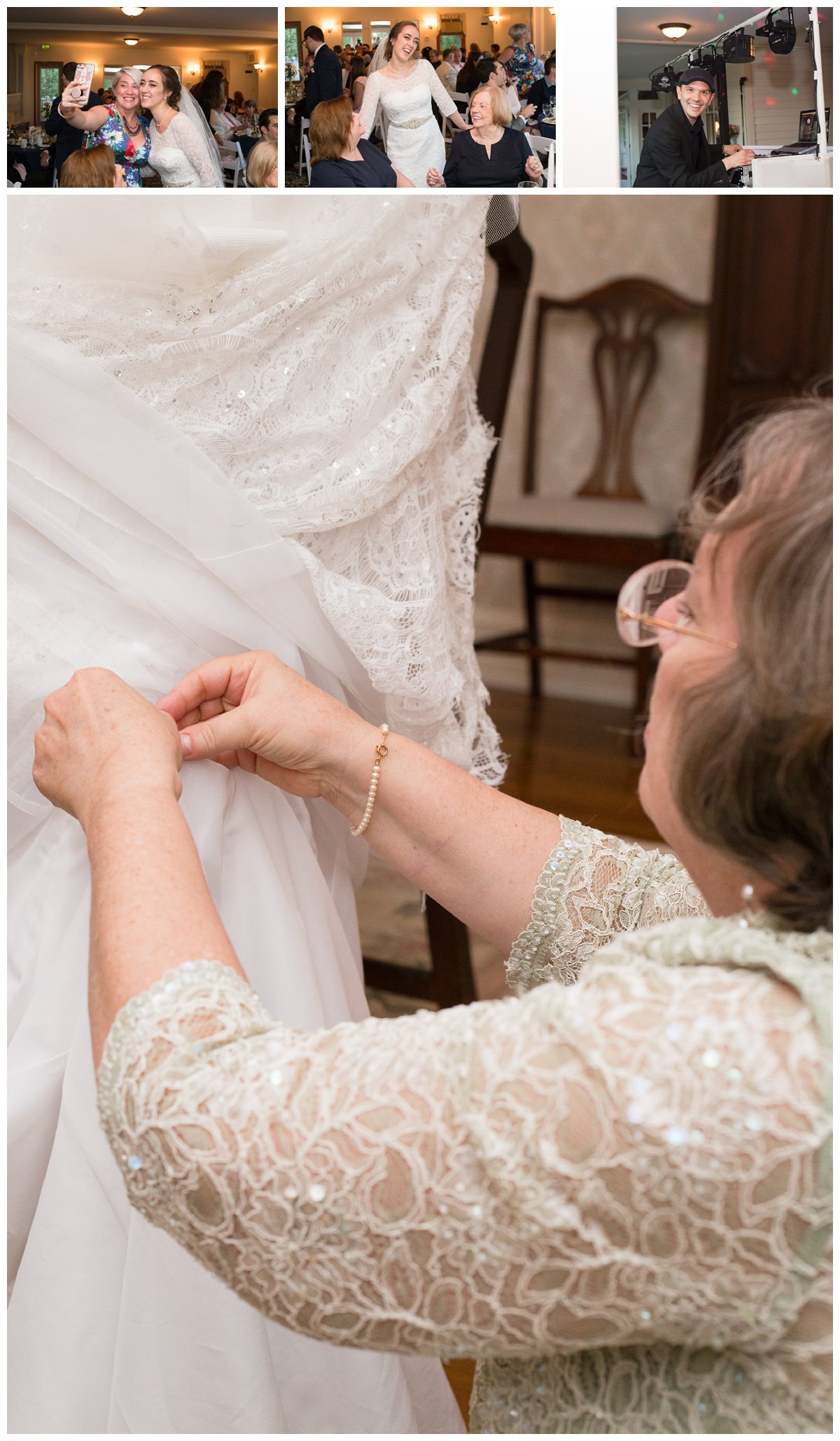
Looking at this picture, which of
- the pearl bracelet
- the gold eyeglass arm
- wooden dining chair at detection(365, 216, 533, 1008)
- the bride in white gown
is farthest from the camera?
wooden dining chair at detection(365, 216, 533, 1008)

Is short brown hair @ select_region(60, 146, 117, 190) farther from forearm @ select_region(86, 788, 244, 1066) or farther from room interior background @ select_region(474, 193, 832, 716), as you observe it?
room interior background @ select_region(474, 193, 832, 716)

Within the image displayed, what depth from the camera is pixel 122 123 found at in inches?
32.4

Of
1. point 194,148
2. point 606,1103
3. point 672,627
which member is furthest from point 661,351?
point 606,1103

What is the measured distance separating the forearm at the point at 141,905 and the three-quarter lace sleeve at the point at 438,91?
519 millimetres

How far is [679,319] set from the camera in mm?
3604

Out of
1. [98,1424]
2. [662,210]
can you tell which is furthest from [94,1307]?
[662,210]

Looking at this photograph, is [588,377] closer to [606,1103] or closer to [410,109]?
[410,109]

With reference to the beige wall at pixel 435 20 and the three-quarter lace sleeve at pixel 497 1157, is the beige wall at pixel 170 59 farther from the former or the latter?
the three-quarter lace sleeve at pixel 497 1157

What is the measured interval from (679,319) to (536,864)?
302cm

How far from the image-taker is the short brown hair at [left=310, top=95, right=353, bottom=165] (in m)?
0.81

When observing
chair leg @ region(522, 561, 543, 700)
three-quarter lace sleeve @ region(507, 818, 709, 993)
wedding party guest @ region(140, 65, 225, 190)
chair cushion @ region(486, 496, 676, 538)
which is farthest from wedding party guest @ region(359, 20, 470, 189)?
chair leg @ region(522, 561, 543, 700)

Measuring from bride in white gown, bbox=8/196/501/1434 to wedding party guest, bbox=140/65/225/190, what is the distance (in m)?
0.03

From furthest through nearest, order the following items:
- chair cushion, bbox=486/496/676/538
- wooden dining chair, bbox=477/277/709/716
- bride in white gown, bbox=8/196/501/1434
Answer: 1. wooden dining chair, bbox=477/277/709/716
2. chair cushion, bbox=486/496/676/538
3. bride in white gown, bbox=8/196/501/1434

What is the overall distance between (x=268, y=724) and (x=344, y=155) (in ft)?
1.38
